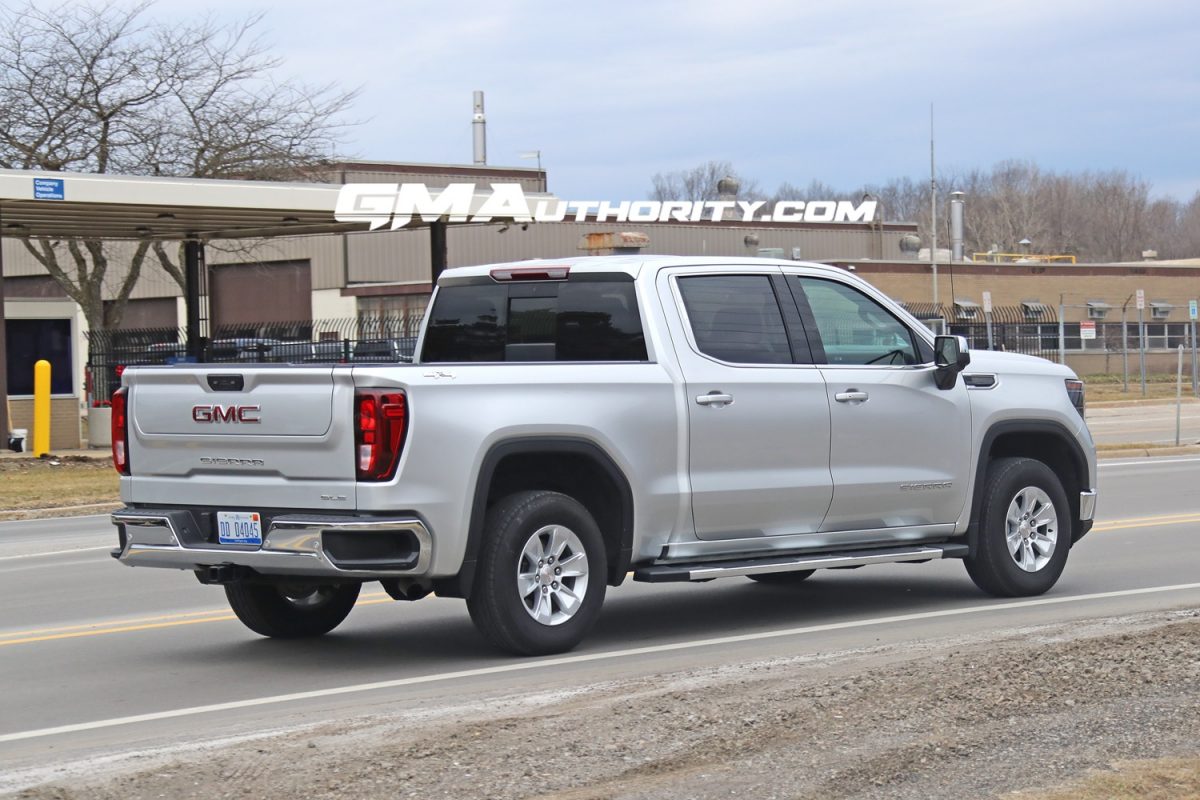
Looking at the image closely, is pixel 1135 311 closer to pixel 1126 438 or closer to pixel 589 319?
pixel 1126 438

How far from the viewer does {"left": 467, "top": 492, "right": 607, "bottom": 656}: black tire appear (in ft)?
27.4

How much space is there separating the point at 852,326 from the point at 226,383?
3810mm

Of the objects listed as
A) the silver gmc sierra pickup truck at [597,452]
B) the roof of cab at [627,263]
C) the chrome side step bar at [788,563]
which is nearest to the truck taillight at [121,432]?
the silver gmc sierra pickup truck at [597,452]

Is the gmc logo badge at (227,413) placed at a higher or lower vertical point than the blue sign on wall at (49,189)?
lower

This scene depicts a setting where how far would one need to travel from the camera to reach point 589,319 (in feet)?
31.0

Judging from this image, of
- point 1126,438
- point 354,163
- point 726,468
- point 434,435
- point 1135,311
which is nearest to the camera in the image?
point 434,435

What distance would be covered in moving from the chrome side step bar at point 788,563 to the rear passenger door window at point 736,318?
1.14 m

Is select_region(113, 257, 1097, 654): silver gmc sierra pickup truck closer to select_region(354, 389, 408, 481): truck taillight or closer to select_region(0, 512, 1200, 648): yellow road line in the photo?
select_region(354, 389, 408, 481): truck taillight

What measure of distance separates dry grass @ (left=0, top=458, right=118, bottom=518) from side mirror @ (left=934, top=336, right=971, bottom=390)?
1327 cm

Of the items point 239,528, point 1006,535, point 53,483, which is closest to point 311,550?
point 239,528

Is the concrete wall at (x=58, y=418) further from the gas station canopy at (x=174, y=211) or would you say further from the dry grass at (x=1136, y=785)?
the dry grass at (x=1136, y=785)

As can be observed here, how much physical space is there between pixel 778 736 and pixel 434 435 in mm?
2527

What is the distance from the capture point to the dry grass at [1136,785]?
5.36m

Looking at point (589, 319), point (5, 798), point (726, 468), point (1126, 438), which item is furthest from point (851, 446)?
point (1126, 438)
